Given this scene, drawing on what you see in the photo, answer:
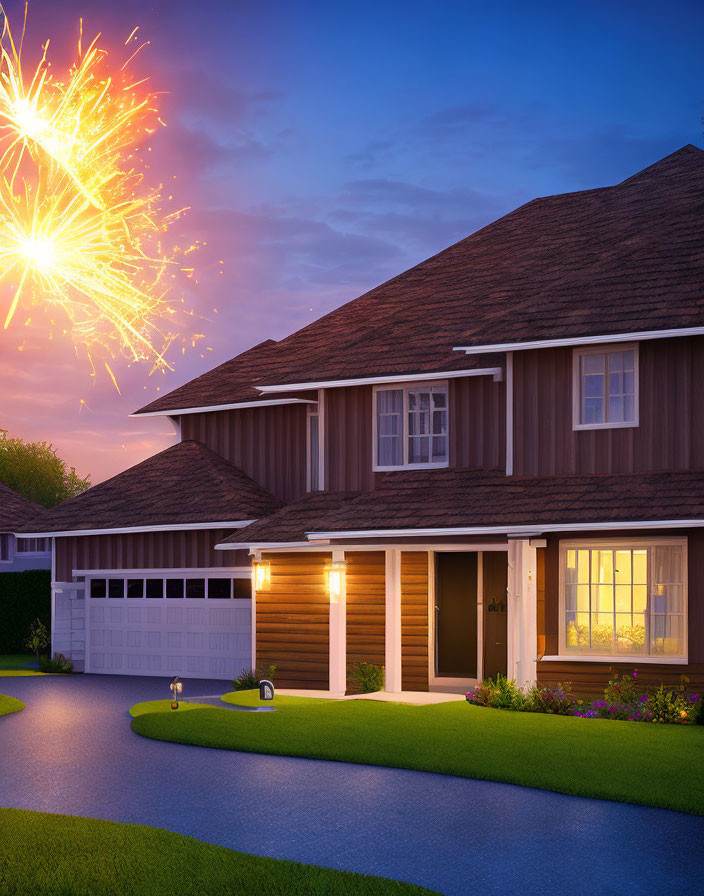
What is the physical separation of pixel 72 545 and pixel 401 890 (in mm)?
19713

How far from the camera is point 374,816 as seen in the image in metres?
10.9

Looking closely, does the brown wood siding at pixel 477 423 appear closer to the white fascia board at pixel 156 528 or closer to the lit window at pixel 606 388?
the lit window at pixel 606 388

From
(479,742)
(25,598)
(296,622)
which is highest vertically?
(296,622)

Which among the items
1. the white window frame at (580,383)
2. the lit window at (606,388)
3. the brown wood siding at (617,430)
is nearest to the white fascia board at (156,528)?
the brown wood siding at (617,430)

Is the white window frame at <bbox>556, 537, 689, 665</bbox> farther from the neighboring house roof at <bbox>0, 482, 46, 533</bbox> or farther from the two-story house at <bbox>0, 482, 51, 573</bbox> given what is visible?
the two-story house at <bbox>0, 482, 51, 573</bbox>

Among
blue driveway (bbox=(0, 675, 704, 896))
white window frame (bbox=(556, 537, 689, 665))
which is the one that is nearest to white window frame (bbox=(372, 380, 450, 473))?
white window frame (bbox=(556, 537, 689, 665))

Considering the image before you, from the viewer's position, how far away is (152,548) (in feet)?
84.1

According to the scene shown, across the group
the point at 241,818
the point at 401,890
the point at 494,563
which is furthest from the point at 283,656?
the point at 401,890

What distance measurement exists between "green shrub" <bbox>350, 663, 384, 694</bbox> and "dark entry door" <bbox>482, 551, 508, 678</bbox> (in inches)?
78.1

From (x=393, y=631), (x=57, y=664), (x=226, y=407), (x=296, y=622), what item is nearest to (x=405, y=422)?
(x=393, y=631)

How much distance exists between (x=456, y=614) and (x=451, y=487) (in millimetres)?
3006

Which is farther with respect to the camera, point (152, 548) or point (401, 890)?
point (152, 548)

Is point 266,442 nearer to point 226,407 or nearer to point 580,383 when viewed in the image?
point 226,407

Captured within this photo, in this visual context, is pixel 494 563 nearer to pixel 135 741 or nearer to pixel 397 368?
pixel 397 368
